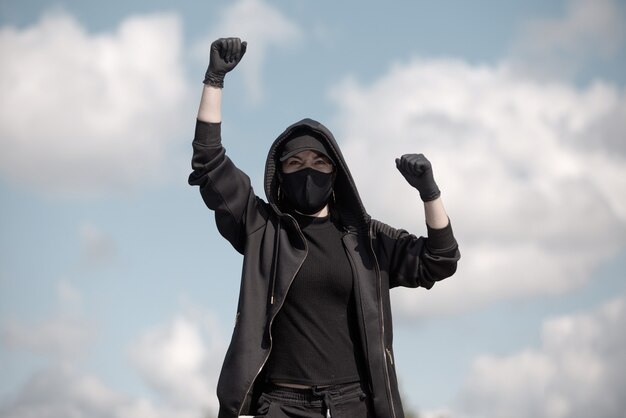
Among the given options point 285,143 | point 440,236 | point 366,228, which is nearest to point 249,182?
point 285,143

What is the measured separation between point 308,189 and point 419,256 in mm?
865

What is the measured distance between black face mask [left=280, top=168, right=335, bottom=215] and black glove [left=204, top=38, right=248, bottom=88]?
0.79 metres

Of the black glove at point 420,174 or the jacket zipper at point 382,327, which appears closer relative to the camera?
the jacket zipper at point 382,327

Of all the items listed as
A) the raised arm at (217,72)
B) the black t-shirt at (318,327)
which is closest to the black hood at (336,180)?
the black t-shirt at (318,327)

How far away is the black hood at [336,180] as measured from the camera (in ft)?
22.4

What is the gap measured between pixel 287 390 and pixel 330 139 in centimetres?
167

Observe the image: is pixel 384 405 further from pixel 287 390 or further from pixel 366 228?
pixel 366 228

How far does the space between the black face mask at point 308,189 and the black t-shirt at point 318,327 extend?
0.92ft

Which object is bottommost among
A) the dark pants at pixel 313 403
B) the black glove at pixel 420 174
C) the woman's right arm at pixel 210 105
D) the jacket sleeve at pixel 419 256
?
the dark pants at pixel 313 403

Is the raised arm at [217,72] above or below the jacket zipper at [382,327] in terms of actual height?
above

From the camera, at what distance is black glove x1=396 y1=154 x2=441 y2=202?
6648mm

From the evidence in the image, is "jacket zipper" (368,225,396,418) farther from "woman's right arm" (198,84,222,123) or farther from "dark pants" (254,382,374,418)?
"woman's right arm" (198,84,222,123)

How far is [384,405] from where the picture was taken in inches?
253

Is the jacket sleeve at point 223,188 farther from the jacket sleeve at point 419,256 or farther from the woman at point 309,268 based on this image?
the jacket sleeve at point 419,256
